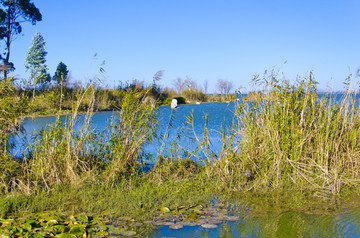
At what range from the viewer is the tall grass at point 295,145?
5.00m

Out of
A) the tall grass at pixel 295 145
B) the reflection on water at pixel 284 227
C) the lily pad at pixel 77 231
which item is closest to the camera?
the lily pad at pixel 77 231

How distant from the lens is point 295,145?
16.9 ft

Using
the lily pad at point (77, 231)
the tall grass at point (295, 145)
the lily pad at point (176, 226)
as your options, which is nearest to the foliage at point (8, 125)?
the lily pad at point (77, 231)

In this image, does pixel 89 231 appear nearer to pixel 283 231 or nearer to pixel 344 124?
pixel 283 231

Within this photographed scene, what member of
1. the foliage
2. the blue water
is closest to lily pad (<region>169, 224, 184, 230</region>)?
the blue water

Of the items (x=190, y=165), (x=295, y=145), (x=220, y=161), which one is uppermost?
(x=295, y=145)

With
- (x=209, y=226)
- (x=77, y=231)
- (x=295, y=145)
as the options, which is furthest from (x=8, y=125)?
(x=295, y=145)

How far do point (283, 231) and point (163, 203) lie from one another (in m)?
1.51

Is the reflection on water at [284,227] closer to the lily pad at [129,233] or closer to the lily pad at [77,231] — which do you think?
the lily pad at [129,233]

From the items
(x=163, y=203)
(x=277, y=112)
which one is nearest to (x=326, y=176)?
(x=277, y=112)

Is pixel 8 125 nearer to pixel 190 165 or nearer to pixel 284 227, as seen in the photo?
pixel 190 165

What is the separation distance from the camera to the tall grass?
197 inches

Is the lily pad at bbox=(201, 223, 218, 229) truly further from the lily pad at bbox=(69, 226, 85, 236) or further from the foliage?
the foliage

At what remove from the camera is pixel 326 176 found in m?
4.95
